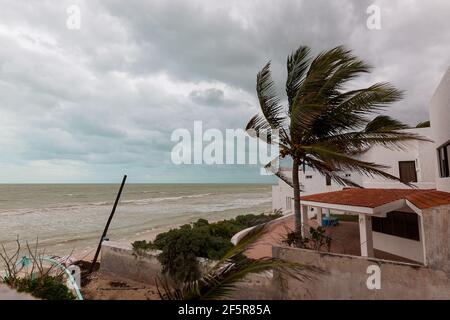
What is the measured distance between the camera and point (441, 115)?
9.51 metres

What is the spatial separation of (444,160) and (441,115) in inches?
61.3

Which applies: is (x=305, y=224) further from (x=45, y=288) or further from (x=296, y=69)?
(x=45, y=288)

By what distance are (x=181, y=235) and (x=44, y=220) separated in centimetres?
3391

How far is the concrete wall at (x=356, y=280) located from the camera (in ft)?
20.1

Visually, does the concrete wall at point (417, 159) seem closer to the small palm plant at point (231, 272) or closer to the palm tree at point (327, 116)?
the palm tree at point (327, 116)

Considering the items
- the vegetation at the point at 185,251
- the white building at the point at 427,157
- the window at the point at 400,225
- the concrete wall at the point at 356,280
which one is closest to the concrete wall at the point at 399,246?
the window at the point at 400,225

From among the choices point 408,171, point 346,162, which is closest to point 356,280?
point 346,162

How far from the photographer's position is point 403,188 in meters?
13.1

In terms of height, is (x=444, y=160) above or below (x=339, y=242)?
above

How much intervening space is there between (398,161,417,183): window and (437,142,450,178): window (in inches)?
172

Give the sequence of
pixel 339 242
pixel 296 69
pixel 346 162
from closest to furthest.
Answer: pixel 346 162 < pixel 296 69 < pixel 339 242
